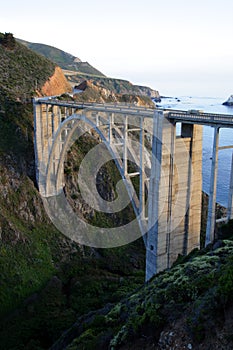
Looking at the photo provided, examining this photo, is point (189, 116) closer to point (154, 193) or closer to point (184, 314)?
point (154, 193)

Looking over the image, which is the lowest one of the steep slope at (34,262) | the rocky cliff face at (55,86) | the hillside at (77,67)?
the steep slope at (34,262)

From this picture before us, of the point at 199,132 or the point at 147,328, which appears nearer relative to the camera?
the point at 147,328

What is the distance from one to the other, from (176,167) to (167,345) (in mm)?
11571

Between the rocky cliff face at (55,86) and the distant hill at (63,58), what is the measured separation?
347ft

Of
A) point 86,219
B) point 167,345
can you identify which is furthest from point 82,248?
point 167,345

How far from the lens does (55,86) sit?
56375 mm

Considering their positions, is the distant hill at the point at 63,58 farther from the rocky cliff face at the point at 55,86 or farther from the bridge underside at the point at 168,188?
the bridge underside at the point at 168,188

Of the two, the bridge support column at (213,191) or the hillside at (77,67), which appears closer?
the bridge support column at (213,191)

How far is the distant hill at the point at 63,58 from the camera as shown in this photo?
552 feet

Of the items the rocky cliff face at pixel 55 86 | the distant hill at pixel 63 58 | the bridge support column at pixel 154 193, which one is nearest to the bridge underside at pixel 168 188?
the bridge support column at pixel 154 193

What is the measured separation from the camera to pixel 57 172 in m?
38.1

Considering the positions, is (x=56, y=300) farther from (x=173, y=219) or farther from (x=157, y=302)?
(x=157, y=302)

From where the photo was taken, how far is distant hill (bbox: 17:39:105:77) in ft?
552

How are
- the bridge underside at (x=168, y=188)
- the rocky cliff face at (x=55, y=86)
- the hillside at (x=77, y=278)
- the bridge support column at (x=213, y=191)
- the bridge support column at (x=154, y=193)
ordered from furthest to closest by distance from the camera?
the rocky cliff face at (x=55, y=86) < the bridge underside at (x=168, y=188) < the bridge support column at (x=154, y=193) < the bridge support column at (x=213, y=191) < the hillside at (x=77, y=278)
